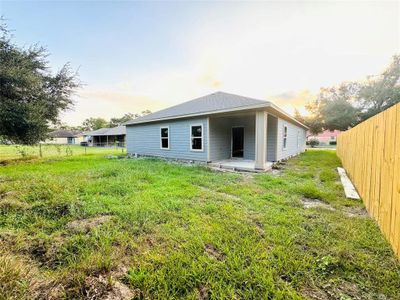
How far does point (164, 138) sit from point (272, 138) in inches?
226

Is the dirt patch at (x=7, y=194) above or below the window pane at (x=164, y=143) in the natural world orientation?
below

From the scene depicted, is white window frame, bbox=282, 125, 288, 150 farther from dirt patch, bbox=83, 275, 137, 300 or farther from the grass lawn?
dirt patch, bbox=83, 275, 137, 300

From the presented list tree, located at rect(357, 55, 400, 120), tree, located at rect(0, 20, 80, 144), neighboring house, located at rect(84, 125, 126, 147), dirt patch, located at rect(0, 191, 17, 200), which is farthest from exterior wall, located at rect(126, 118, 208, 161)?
tree, located at rect(357, 55, 400, 120)

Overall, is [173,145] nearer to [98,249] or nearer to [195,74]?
[195,74]

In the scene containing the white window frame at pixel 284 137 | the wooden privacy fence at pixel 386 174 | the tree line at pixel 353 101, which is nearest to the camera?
the wooden privacy fence at pixel 386 174

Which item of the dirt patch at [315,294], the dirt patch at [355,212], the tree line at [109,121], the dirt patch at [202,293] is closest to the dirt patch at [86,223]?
the dirt patch at [202,293]

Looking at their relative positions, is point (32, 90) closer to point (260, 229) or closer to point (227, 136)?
point (227, 136)

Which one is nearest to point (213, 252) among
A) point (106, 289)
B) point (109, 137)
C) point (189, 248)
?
point (189, 248)

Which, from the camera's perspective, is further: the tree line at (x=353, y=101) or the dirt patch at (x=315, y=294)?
the tree line at (x=353, y=101)

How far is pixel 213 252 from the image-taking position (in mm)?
2180

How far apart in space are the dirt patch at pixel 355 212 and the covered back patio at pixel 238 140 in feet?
12.9

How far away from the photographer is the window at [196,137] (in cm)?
884

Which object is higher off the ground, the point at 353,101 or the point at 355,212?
the point at 353,101

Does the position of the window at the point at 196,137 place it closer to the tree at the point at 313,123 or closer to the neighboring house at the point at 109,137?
the tree at the point at 313,123
